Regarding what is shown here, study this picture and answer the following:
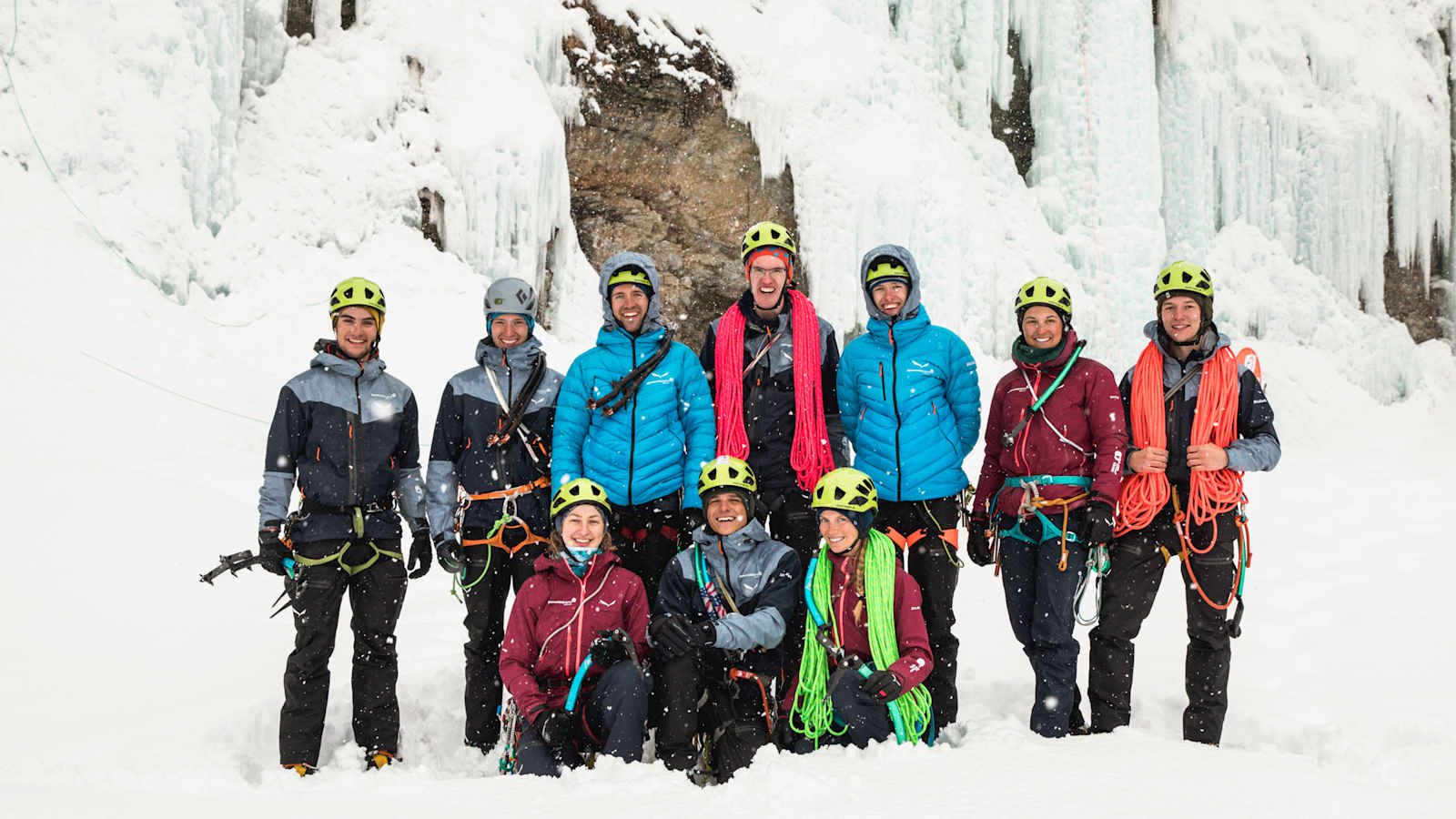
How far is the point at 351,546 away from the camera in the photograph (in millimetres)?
3891

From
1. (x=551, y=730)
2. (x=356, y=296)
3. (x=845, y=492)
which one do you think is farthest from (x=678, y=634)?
(x=356, y=296)

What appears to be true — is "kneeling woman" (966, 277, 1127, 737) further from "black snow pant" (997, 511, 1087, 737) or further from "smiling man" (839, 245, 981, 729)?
"smiling man" (839, 245, 981, 729)

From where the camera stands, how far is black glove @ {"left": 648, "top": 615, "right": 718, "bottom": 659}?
350 centimetres

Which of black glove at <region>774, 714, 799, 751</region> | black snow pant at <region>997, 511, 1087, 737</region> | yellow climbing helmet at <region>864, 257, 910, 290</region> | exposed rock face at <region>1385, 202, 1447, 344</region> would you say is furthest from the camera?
exposed rock face at <region>1385, 202, 1447, 344</region>

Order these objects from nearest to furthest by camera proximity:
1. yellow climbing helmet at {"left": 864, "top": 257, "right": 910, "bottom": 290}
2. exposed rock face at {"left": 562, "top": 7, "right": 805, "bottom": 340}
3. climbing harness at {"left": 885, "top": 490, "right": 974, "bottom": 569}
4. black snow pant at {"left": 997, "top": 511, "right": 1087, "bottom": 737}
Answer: black snow pant at {"left": 997, "top": 511, "right": 1087, "bottom": 737} → climbing harness at {"left": 885, "top": 490, "right": 974, "bottom": 569} → yellow climbing helmet at {"left": 864, "top": 257, "right": 910, "bottom": 290} → exposed rock face at {"left": 562, "top": 7, "right": 805, "bottom": 340}

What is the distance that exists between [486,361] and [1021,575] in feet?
8.14

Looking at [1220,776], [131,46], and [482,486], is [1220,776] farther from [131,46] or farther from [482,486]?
[131,46]

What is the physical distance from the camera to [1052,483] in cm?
390

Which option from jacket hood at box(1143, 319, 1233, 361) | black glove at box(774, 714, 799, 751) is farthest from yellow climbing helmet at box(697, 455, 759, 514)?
jacket hood at box(1143, 319, 1233, 361)

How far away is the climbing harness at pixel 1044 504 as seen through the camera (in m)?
3.83

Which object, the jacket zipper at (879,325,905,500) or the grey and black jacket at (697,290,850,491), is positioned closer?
the jacket zipper at (879,325,905,500)

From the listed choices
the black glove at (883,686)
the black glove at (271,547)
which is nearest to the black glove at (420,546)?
the black glove at (271,547)

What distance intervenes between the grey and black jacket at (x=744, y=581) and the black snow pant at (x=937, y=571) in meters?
0.56

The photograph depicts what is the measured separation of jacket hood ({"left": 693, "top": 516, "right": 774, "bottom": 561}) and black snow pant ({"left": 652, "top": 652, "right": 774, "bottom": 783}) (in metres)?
0.43
